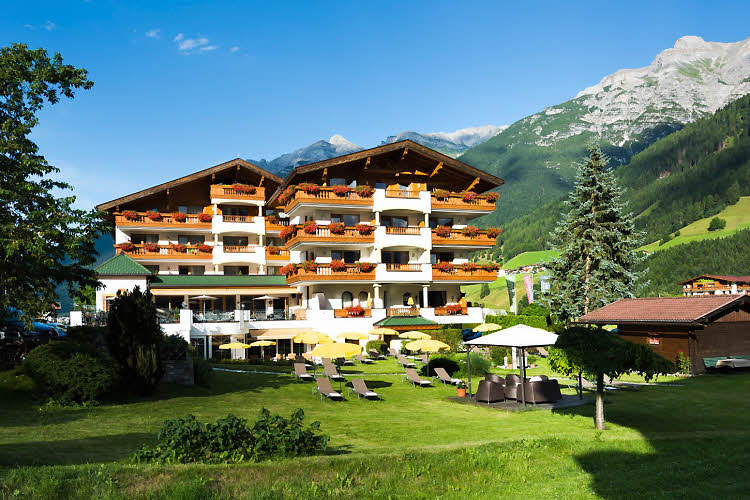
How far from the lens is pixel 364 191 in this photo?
4394 centimetres

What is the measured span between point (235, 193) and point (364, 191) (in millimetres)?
13982

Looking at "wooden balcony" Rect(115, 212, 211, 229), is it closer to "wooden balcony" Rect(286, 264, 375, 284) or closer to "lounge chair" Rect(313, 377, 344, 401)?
Result: "wooden balcony" Rect(286, 264, 375, 284)

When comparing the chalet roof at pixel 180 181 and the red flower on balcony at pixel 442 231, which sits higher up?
the chalet roof at pixel 180 181

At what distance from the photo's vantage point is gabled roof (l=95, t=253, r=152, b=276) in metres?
40.4

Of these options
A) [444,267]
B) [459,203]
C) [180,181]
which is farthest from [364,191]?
[180,181]

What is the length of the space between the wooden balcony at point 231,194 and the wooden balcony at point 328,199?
26.2ft

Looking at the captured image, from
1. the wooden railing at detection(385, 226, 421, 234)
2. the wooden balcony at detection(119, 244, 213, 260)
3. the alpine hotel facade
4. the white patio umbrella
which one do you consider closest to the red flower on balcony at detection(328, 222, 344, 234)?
the alpine hotel facade

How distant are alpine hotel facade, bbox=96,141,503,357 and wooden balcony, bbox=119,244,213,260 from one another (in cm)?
12

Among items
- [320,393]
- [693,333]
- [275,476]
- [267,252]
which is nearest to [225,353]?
[267,252]

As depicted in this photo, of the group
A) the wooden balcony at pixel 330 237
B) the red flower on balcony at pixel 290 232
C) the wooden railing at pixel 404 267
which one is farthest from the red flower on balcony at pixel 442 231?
the red flower on balcony at pixel 290 232

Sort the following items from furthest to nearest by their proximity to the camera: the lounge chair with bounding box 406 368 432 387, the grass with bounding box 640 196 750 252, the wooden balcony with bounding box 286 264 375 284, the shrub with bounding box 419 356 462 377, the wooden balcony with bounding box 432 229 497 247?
the grass with bounding box 640 196 750 252, the wooden balcony with bounding box 432 229 497 247, the wooden balcony with bounding box 286 264 375 284, the shrub with bounding box 419 356 462 377, the lounge chair with bounding box 406 368 432 387

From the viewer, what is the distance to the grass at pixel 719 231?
136375 millimetres

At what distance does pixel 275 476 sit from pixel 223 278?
39918 millimetres

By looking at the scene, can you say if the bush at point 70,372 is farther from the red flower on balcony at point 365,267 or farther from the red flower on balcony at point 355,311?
the red flower on balcony at point 365,267
